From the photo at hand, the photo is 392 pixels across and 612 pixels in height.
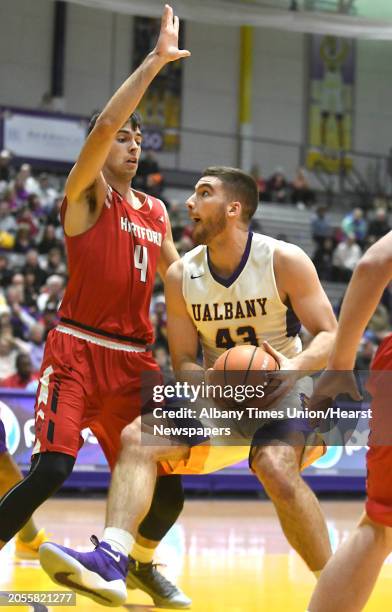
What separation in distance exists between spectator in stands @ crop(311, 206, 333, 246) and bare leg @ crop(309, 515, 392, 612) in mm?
17733

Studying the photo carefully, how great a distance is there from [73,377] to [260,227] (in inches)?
661

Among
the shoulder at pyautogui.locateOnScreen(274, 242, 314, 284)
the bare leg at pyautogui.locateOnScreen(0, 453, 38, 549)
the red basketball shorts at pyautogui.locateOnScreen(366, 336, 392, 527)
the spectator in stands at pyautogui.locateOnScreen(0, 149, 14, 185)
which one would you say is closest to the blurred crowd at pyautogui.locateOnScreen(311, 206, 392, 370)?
the spectator in stands at pyautogui.locateOnScreen(0, 149, 14, 185)

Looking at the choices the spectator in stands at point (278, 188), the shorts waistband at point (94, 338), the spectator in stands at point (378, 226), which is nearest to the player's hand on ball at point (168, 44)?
the shorts waistband at point (94, 338)

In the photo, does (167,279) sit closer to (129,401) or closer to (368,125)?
(129,401)

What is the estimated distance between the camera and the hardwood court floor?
5541mm

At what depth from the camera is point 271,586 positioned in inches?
235

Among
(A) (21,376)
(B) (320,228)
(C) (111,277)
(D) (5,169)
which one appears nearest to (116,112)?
(C) (111,277)

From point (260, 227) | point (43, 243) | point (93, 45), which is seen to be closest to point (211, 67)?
point (93, 45)

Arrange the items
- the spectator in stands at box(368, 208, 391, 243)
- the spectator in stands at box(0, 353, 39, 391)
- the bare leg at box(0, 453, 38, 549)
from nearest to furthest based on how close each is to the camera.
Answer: the bare leg at box(0, 453, 38, 549)
the spectator in stands at box(0, 353, 39, 391)
the spectator in stands at box(368, 208, 391, 243)

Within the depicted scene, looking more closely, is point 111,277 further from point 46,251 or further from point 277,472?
point 46,251

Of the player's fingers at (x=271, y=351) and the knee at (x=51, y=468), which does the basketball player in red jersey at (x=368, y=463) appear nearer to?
the player's fingers at (x=271, y=351)

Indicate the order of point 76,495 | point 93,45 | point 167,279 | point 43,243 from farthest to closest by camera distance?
point 93,45 < point 43,243 < point 76,495 < point 167,279

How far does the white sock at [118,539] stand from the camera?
4534 mm

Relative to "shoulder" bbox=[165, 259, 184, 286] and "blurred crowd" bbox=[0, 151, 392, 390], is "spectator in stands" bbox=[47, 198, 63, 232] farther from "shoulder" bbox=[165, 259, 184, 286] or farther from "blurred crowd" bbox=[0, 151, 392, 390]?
"shoulder" bbox=[165, 259, 184, 286]
